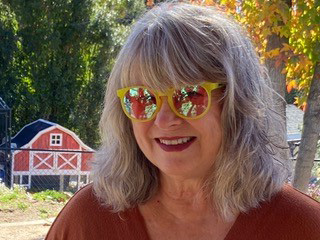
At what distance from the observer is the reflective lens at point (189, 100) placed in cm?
177

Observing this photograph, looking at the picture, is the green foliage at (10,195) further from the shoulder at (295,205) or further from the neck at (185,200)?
the shoulder at (295,205)

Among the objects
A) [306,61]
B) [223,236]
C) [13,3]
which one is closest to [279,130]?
[223,236]

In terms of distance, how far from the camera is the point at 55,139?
1939 centimetres

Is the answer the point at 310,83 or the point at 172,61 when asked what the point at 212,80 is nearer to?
the point at 172,61

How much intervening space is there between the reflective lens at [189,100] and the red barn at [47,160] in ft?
42.0

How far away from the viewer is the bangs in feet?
5.78

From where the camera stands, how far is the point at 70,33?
23.2m

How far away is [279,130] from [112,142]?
0.54 m

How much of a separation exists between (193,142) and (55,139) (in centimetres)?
1789

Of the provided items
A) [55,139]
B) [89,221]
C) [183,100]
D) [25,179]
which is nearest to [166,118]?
[183,100]

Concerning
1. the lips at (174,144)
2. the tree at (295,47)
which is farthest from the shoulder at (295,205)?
the tree at (295,47)

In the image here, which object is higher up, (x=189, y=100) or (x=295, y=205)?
(x=189, y=100)

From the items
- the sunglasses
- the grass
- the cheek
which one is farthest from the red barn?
the sunglasses

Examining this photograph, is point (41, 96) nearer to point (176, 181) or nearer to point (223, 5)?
point (223, 5)
